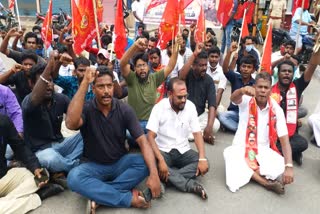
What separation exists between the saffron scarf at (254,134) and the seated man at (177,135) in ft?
1.73

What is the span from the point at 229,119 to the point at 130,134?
1962mm

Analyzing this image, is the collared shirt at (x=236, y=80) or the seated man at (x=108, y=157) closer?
the seated man at (x=108, y=157)

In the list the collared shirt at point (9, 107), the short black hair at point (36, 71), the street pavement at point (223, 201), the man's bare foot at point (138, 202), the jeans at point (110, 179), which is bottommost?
the street pavement at point (223, 201)

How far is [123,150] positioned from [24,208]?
1.01 m

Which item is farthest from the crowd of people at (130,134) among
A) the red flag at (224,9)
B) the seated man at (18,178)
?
the red flag at (224,9)

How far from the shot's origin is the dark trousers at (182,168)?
356cm

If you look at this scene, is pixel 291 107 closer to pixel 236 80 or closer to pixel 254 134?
pixel 254 134

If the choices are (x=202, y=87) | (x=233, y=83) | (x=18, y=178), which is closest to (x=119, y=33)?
(x=202, y=87)

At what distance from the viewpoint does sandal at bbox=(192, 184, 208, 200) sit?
3.50 metres

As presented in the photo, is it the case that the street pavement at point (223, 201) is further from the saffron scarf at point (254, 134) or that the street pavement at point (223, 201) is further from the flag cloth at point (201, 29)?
the flag cloth at point (201, 29)

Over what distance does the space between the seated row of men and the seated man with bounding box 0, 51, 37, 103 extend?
0.18 feet

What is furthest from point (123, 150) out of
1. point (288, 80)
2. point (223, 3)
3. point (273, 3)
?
point (273, 3)

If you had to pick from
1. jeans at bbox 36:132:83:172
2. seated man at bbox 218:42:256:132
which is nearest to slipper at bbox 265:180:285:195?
seated man at bbox 218:42:256:132

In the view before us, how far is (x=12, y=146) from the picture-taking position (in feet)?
10.5
